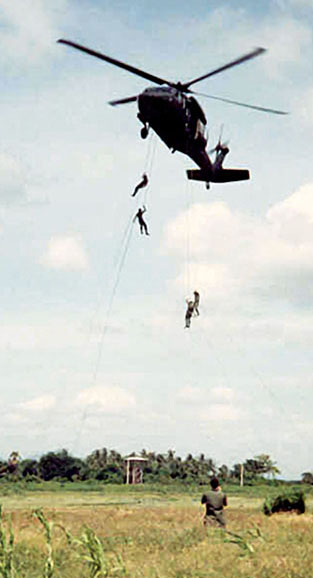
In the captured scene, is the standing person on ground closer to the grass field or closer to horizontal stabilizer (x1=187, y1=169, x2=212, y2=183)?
the grass field

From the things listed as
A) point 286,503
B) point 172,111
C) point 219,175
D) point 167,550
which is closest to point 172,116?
point 172,111

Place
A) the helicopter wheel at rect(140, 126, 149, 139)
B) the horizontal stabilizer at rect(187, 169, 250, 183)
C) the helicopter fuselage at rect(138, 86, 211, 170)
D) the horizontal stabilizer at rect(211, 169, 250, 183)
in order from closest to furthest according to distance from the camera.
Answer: the helicopter fuselage at rect(138, 86, 211, 170) → the helicopter wheel at rect(140, 126, 149, 139) → the horizontal stabilizer at rect(187, 169, 250, 183) → the horizontal stabilizer at rect(211, 169, 250, 183)

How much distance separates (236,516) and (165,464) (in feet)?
299

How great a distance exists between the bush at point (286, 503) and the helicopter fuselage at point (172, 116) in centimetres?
1292

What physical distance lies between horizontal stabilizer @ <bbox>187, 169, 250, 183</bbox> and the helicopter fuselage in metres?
2.48

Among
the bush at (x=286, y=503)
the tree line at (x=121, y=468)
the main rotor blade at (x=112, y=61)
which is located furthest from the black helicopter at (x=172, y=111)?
the tree line at (x=121, y=468)

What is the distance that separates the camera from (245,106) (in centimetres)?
1883

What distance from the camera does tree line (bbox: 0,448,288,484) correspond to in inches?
3499

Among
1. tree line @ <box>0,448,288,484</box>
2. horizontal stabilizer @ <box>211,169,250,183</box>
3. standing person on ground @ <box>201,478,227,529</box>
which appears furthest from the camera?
tree line @ <box>0,448,288,484</box>

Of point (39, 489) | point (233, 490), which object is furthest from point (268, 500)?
point (39, 489)

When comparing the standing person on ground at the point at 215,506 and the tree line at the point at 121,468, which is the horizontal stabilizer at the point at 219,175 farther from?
the tree line at the point at 121,468

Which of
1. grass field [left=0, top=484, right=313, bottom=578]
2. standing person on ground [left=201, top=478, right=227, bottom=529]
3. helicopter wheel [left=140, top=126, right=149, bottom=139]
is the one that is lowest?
grass field [left=0, top=484, right=313, bottom=578]

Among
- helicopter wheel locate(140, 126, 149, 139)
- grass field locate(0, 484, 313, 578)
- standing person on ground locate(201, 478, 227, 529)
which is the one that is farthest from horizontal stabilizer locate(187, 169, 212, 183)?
grass field locate(0, 484, 313, 578)

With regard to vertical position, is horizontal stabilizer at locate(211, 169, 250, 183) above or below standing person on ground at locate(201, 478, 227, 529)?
above
